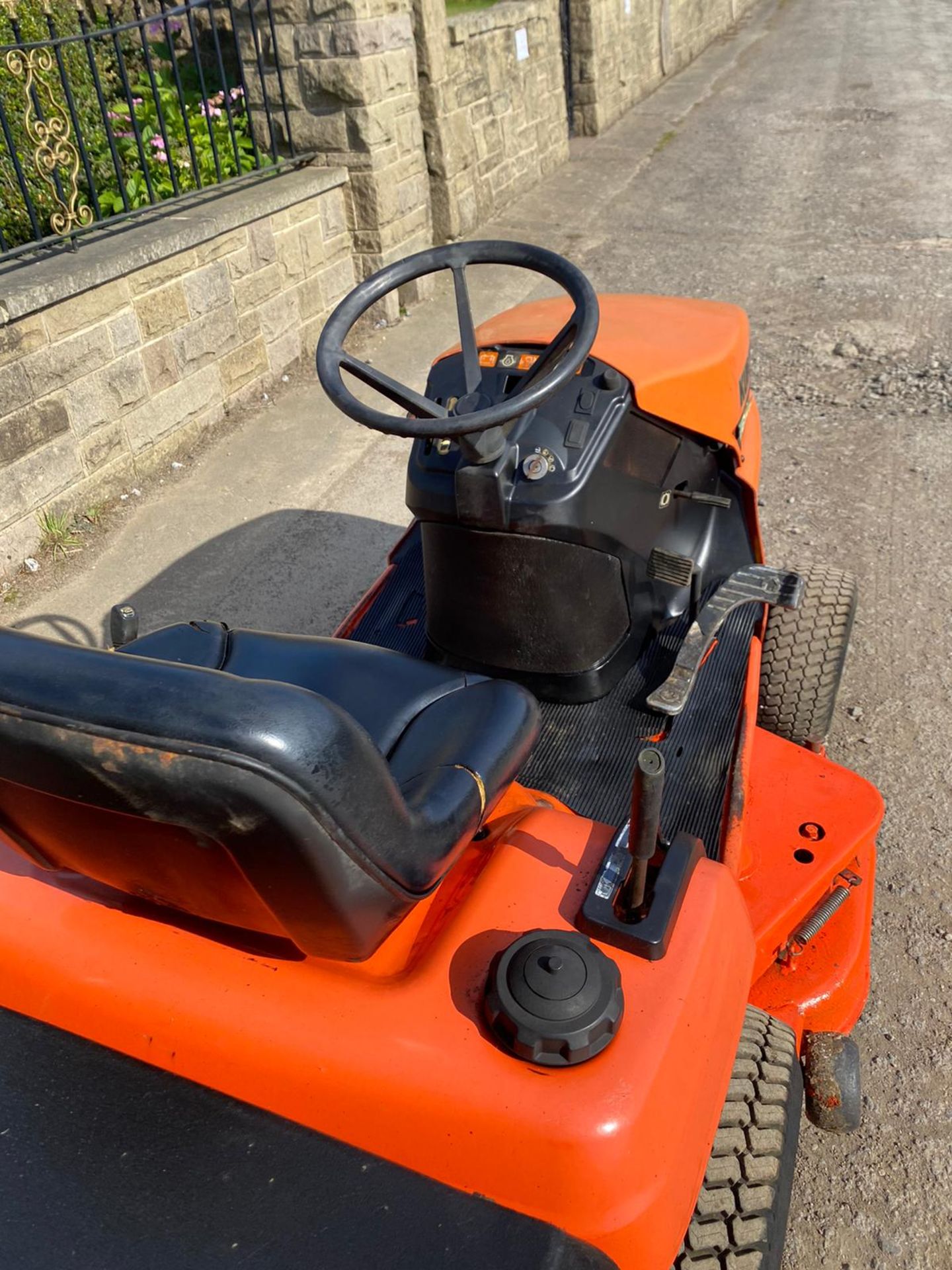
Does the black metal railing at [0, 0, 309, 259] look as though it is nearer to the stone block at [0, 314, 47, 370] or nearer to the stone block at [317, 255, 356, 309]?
the stone block at [0, 314, 47, 370]

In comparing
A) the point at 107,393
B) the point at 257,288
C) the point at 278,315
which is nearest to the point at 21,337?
the point at 107,393

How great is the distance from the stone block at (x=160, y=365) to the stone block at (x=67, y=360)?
10.0 inches

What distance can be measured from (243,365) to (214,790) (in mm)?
4614

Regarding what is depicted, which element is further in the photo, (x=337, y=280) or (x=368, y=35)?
(x=337, y=280)

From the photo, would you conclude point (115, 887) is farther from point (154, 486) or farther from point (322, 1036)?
Answer: point (154, 486)

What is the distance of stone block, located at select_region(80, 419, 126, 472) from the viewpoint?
4348 millimetres

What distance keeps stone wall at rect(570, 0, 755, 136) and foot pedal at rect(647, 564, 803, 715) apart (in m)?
9.04

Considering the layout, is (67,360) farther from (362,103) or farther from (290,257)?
(362,103)

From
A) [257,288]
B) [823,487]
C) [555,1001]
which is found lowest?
[823,487]

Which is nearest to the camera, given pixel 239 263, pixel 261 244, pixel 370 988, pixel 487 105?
pixel 370 988

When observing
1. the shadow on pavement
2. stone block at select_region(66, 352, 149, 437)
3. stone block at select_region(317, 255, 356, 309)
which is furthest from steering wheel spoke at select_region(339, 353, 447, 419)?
stone block at select_region(317, 255, 356, 309)

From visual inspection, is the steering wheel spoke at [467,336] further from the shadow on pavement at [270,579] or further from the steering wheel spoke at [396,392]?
the shadow on pavement at [270,579]

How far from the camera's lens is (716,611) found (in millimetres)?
2393

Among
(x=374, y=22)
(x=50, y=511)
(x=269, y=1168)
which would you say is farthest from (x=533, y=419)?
(x=374, y=22)
